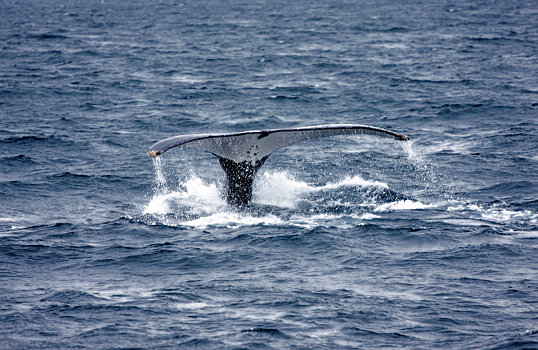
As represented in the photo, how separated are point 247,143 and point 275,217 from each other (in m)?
1.80

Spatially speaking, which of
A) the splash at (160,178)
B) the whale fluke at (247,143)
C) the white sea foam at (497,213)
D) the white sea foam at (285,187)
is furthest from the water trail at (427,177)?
the splash at (160,178)

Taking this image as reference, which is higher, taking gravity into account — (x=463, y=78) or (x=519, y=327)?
(x=463, y=78)

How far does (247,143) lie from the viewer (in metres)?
12.0

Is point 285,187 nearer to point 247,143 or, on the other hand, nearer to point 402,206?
point 402,206

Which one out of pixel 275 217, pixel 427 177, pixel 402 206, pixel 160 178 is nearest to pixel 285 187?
pixel 275 217

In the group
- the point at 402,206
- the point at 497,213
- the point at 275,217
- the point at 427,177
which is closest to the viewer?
the point at 275,217

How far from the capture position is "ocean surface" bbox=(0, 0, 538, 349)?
8.85 metres

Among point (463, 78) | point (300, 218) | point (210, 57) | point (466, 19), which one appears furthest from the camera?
point (466, 19)

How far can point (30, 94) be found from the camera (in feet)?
90.8

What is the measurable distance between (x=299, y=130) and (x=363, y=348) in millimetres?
4404

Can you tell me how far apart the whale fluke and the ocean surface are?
0.79 metres

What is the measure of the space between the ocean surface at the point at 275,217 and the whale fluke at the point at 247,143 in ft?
2.58

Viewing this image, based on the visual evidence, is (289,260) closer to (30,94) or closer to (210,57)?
(30,94)

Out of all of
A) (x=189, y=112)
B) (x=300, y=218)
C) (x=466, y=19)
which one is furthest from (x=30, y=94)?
(x=466, y=19)
